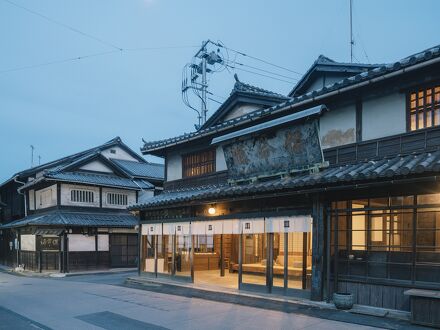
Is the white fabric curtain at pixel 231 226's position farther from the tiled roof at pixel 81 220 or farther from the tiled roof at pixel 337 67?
the tiled roof at pixel 81 220

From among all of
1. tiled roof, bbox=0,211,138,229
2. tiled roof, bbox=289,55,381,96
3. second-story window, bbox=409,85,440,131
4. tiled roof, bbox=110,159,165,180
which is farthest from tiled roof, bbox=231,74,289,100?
tiled roof, bbox=110,159,165,180

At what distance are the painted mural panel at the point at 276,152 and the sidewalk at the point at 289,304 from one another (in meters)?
4.39

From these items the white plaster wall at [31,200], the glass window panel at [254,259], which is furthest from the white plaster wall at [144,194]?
the glass window panel at [254,259]

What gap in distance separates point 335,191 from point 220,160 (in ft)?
22.4

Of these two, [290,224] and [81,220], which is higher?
[290,224]

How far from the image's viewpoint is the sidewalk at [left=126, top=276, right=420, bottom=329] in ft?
32.7

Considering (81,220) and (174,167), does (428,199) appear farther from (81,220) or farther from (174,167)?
(81,220)

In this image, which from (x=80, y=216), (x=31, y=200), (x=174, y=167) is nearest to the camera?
(x=174, y=167)

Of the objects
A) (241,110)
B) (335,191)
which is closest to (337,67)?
(241,110)

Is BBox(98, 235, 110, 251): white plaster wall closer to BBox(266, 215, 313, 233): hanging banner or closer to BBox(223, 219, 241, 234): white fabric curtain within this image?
BBox(223, 219, 241, 234): white fabric curtain

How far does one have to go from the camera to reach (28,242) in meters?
29.2

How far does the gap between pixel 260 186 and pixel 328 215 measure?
2.53 meters

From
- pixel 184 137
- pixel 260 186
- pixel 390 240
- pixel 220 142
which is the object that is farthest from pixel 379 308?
pixel 184 137

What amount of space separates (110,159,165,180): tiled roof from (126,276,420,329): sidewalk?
1644 cm
